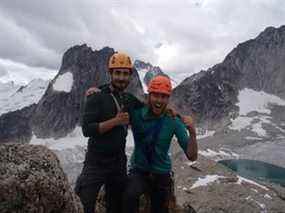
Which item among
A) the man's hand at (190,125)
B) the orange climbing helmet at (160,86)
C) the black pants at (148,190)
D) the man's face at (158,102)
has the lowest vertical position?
the black pants at (148,190)

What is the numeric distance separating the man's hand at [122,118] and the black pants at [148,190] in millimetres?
1146

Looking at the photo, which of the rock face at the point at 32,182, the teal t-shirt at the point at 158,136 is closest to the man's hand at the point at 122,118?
the teal t-shirt at the point at 158,136

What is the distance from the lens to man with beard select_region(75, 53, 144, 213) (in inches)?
385

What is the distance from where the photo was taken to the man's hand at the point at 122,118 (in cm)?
957

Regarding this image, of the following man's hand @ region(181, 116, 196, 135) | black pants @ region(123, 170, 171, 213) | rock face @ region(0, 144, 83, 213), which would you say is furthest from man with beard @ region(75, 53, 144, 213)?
rock face @ region(0, 144, 83, 213)

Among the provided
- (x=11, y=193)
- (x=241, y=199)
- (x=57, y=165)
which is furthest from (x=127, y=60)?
(x=241, y=199)

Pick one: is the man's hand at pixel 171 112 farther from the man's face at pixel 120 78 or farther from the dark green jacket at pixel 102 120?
the man's face at pixel 120 78

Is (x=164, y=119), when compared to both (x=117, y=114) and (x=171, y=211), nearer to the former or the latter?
(x=117, y=114)

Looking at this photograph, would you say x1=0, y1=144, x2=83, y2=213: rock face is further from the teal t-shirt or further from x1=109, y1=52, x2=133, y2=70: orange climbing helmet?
x1=109, y1=52, x2=133, y2=70: orange climbing helmet

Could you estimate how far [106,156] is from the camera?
10.1 m

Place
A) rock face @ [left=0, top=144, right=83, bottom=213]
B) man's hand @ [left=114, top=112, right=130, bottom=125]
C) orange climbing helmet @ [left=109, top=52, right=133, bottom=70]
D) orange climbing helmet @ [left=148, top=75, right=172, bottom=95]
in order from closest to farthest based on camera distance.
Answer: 1. rock face @ [left=0, top=144, right=83, bottom=213]
2. man's hand @ [left=114, top=112, right=130, bottom=125]
3. orange climbing helmet @ [left=148, top=75, right=172, bottom=95]
4. orange climbing helmet @ [left=109, top=52, right=133, bottom=70]

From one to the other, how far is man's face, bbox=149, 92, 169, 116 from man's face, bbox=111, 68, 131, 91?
0.63 metres

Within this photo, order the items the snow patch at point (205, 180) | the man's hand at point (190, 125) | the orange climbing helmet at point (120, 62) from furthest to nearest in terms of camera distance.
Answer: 1. the snow patch at point (205, 180)
2. the orange climbing helmet at point (120, 62)
3. the man's hand at point (190, 125)

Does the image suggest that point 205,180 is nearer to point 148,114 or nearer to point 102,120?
point 148,114
